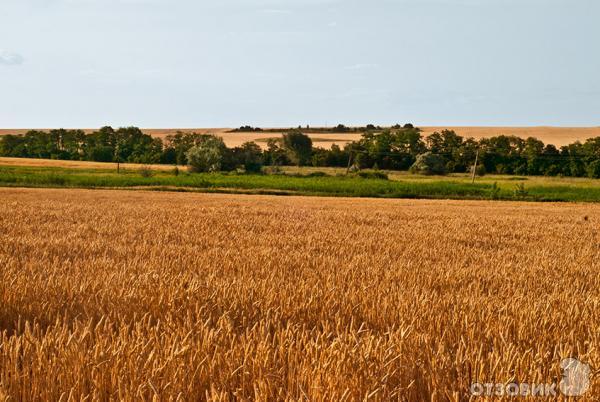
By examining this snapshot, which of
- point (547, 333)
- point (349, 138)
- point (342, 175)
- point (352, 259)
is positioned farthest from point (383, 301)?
point (349, 138)

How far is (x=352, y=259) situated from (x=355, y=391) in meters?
6.55

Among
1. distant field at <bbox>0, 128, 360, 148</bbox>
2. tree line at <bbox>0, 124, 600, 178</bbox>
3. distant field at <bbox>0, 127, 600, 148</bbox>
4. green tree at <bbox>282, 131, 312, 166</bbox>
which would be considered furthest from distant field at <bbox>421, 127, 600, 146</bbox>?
green tree at <bbox>282, 131, 312, 166</bbox>

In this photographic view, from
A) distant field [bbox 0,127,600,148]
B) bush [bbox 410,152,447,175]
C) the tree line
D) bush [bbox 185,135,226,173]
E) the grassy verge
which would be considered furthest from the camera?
distant field [bbox 0,127,600,148]

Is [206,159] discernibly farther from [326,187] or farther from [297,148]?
[326,187]

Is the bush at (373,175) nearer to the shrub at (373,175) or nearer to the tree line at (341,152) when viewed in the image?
the shrub at (373,175)


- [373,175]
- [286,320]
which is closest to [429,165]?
[373,175]

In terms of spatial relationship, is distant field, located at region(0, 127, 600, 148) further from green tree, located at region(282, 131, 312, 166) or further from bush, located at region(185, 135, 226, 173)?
bush, located at region(185, 135, 226, 173)

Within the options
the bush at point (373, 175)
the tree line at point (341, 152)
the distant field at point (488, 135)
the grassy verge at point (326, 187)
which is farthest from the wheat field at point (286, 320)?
the distant field at point (488, 135)

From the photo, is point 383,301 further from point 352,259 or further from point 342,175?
point 342,175

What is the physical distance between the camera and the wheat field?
3221mm

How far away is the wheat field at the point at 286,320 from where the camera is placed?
322 centimetres

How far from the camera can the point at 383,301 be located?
558cm

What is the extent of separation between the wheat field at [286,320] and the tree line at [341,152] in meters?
73.5

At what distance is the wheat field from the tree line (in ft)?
241
